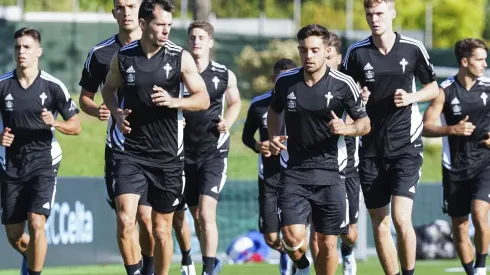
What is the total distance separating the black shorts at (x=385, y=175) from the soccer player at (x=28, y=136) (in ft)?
10.7

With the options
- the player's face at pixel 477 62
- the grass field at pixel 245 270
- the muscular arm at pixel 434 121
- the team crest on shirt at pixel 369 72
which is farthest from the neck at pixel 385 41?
the grass field at pixel 245 270

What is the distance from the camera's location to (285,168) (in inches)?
434

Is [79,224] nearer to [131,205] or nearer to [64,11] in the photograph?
[131,205]

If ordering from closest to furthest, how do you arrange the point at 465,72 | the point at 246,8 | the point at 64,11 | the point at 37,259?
the point at 37,259, the point at 465,72, the point at 64,11, the point at 246,8

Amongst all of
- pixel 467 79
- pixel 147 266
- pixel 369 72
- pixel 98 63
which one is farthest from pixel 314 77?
pixel 467 79

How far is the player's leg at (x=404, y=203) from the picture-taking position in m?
11.5

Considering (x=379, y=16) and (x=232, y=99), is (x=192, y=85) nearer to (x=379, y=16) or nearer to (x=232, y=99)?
(x=379, y=16)

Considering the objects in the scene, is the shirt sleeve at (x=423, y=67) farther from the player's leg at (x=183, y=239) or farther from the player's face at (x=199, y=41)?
the player's leg at (x=183, y=239)

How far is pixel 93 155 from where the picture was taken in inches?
1076

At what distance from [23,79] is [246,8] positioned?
108ft

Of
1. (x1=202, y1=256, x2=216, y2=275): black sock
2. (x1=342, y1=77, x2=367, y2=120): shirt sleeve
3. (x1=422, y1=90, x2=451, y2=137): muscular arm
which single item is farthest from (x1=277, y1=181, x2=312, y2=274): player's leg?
Result: (x1=422, y1=90, x2=451, y2=137): muscular arm

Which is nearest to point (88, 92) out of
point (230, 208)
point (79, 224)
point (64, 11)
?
point (79, 224)

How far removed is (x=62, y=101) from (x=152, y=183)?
2.48m

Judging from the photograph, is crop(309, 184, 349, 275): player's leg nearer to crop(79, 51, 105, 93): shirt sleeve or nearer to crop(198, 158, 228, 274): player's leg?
crop(198, 158, 228, 274): player's leg
